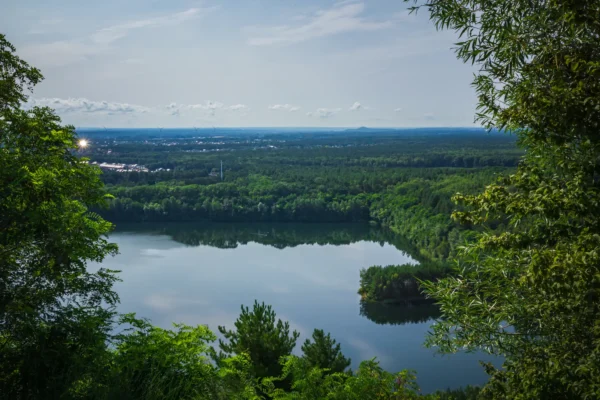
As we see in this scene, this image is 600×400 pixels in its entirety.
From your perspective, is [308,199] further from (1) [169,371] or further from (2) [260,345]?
(1) [169,371]

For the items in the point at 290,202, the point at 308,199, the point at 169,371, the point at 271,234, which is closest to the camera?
the point at 169,371

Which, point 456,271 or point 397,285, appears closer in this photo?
point 456,271

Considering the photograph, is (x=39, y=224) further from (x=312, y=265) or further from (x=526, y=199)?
(x=312, y=265)

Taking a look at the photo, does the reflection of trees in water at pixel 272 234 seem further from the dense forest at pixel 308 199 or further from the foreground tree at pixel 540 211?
the foreground tree at pixel 540 211

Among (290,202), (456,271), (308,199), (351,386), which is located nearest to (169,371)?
(351,386)

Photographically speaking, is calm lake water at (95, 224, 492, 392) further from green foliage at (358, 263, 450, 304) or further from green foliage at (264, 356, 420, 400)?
green foliage at (264, 356, 420, 400)

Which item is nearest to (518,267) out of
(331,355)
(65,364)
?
(65,364)

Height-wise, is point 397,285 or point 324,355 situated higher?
point 324,355

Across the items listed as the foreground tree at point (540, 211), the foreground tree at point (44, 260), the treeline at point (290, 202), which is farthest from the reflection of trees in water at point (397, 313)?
A: the foreground tree at point (540, 211)
